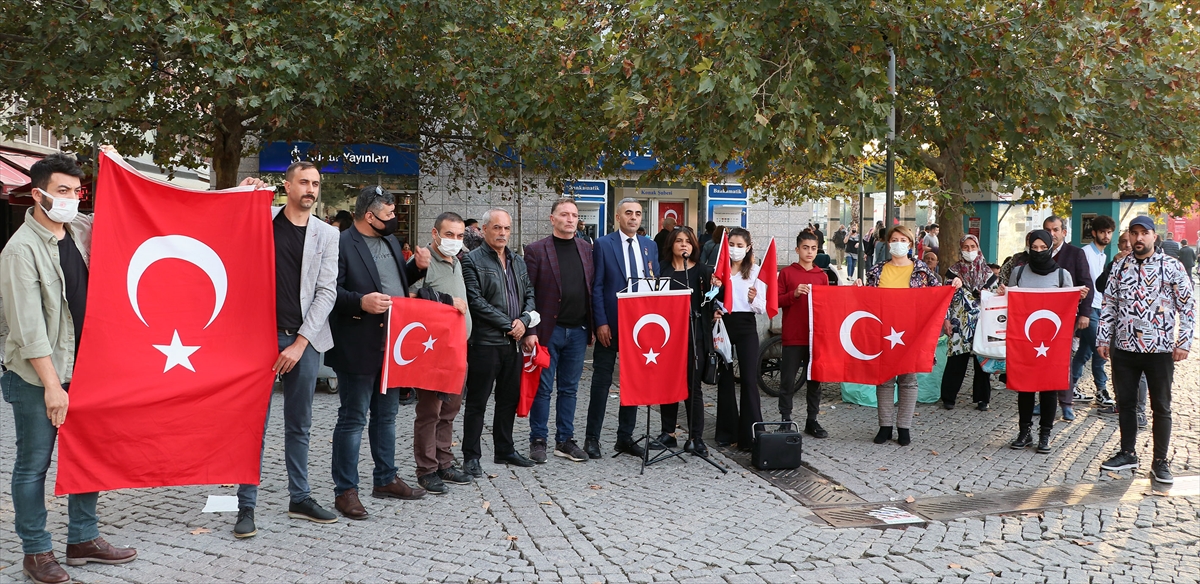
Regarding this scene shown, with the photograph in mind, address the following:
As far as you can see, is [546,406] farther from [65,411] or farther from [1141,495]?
[1141,495]

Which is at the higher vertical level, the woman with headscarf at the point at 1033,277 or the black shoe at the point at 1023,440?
the woman with headscarf at the point at 1033,277

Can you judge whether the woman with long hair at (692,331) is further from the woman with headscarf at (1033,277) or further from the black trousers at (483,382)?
the woman with headscarf at (1033,277)

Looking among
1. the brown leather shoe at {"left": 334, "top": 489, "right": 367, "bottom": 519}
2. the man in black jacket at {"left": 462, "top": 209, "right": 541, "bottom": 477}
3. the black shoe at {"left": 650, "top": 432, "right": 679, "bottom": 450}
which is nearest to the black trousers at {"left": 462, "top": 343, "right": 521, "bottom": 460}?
the man in black jacket at {"left": 462, "top": 209, "right": 541, "bottom": 477}

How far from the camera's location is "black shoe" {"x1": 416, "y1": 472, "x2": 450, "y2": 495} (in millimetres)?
6355

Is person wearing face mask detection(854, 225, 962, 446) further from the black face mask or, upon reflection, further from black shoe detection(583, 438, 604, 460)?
the black face mask

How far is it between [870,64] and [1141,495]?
425 centimetres

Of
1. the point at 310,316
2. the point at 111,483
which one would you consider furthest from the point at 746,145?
the point at 111,483

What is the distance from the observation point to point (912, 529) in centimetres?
583

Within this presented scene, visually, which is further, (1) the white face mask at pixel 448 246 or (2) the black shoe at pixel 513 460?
(2) the black shoe at pixel 513 460

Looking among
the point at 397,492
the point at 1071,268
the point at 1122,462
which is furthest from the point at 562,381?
the point at 1071,268

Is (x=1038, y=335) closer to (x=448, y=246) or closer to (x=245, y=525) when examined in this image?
(x=448, y=246)

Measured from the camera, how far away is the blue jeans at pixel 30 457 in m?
4.60

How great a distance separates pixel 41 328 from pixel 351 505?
80.0 inches

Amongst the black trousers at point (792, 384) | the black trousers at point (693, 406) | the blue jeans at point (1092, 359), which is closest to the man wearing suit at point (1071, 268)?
the blue jeans at point (1092, 359)
